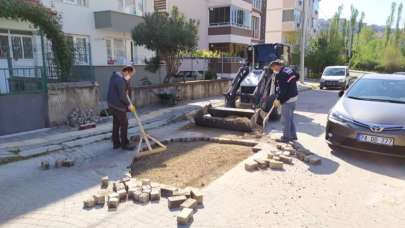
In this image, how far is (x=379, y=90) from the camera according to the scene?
6789 millimetres

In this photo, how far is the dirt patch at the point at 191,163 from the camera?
5117 millimetres

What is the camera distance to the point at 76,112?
9.12 m

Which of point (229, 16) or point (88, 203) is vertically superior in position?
point (229, 16)

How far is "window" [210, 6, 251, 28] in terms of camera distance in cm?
2777

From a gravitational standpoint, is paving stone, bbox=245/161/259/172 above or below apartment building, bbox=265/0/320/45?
below

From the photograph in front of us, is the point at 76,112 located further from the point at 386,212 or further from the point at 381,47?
the point at 381,47

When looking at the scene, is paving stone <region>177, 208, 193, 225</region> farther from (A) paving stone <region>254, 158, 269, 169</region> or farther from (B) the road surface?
(A) paving stone <region>254, 158, 269, 169</region>

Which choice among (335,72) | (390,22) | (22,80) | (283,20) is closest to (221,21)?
(335,72)

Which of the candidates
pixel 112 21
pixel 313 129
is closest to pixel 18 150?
pixel 313 129

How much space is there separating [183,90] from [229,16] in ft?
53.0

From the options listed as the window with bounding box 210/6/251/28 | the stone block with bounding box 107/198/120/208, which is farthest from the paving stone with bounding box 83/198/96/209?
the window with bounding box 210/6/251/28

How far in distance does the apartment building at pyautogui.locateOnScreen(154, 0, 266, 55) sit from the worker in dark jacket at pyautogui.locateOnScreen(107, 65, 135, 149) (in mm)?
21499

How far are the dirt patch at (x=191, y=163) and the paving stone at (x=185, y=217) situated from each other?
108 cm

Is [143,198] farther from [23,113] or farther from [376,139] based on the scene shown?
[23,113]
